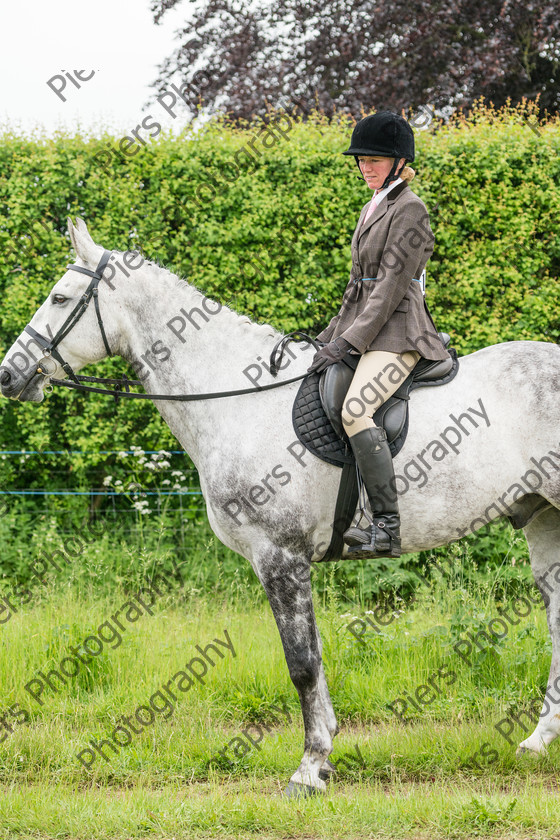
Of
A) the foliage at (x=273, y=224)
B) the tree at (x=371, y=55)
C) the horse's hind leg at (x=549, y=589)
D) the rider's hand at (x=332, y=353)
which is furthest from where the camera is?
the tree at (x=371, y=55)

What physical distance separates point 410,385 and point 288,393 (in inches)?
24.2

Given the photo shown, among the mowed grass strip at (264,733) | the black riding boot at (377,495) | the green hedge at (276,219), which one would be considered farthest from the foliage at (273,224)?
the black riding boot at (377,495)

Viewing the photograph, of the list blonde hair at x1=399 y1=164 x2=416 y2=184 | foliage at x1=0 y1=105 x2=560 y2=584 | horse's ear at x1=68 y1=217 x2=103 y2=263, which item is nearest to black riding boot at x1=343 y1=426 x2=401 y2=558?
blonde hair at x1=399 y1=164 x2=416 y2=184

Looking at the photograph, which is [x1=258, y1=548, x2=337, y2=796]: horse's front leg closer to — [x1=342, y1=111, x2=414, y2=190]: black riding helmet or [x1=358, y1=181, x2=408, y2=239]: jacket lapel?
[x1=358, y1=181, x2=408, y2=239]: jacket lapel

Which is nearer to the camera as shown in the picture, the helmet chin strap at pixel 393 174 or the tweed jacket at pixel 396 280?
the tweed jacket at pixel 396 280

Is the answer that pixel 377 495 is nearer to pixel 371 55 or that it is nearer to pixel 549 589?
pixel 549 589

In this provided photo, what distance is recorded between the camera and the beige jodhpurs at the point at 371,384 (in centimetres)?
354

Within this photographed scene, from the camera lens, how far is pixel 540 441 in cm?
370

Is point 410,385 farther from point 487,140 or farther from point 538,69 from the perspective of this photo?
point 538,69

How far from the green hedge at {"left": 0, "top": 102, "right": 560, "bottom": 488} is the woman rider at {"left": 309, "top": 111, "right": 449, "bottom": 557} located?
300cm

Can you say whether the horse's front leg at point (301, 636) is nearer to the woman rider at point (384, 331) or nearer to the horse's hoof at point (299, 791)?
the horse's hoof at point (299, 791)

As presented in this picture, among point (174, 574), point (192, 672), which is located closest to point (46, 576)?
point (174, 574)

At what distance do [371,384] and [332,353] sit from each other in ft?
0.79

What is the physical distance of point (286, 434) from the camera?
3.72 m
